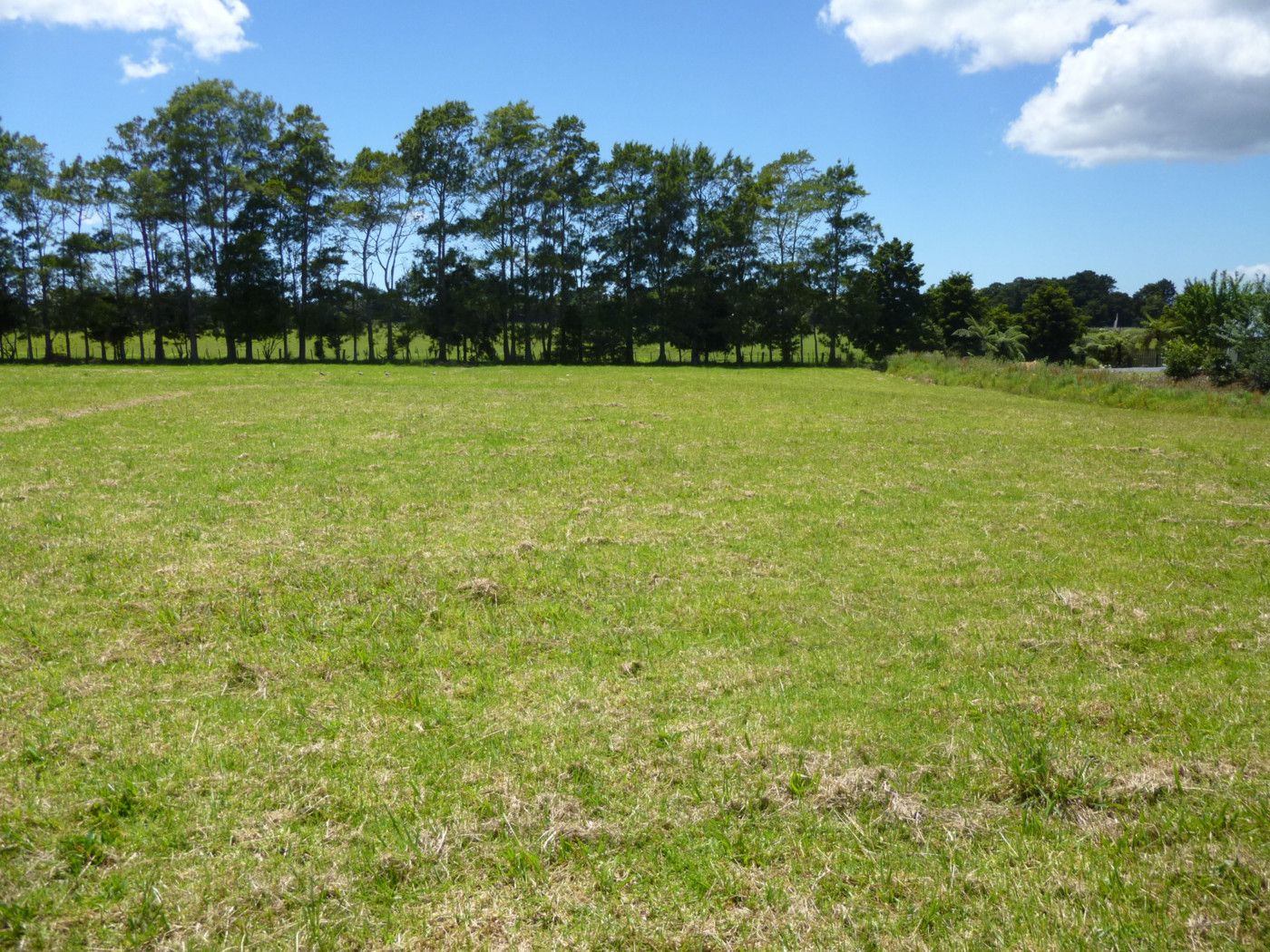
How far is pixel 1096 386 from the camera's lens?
32.0 metres

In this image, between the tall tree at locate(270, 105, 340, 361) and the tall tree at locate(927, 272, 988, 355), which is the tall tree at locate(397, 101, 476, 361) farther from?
the tall tree at locate(927, 272, 988, 355)

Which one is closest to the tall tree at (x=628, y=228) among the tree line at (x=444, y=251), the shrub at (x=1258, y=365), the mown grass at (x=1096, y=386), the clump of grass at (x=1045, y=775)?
the tree line at (x=444, y=251)

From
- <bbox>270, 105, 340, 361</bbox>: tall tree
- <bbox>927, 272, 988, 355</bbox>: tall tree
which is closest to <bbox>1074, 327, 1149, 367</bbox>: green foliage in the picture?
<bbox>927, 272, 988, 355</bbox>: tall tree

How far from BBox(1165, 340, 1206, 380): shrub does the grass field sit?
31923 mm

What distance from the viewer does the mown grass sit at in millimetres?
28453

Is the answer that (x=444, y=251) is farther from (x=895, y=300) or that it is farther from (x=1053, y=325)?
(x=1053, y=325)

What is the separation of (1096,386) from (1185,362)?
1101 centimetres

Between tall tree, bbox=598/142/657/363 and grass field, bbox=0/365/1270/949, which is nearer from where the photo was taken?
grass field, bbox=0/365/1270/949

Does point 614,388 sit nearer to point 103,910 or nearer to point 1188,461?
point 1188,461

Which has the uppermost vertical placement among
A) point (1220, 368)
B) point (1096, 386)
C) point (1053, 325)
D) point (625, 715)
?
point (1053, 325)

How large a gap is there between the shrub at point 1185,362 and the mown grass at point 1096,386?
58cm

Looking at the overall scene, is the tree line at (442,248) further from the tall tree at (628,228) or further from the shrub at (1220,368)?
the shrub at (1220,368)

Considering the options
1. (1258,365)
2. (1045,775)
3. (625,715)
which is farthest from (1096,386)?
(625,715)

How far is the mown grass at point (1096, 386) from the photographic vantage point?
28.5m
